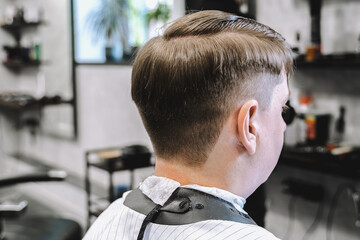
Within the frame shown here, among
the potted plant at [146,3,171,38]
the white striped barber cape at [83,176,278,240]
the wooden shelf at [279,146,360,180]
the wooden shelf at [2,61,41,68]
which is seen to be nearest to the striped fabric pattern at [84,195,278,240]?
the white striped barber cape at [83,176,278,240]

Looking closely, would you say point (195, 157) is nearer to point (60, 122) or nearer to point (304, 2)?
point (304, 2)

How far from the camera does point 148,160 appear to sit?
290 cm

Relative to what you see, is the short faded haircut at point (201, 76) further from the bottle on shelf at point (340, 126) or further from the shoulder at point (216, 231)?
the bottle on shelf at point (340, 126)

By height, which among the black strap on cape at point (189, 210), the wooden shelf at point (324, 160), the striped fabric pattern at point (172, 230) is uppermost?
the black strap on cape at point (189, 210)

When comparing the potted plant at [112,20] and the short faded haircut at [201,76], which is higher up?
the potted plant at [112,20]

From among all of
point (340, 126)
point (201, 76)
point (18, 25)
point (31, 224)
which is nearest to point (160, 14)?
point (340, 126)

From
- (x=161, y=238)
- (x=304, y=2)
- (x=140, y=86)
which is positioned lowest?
(x=161, y=238)

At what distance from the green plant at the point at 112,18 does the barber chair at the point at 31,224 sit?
Answer: 2089 millimetres

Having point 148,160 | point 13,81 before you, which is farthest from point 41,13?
point 148,160

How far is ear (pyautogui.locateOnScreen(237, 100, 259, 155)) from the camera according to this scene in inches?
31.3

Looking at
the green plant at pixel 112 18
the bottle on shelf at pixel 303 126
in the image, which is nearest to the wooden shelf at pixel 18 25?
the green plant at pixel 112 18

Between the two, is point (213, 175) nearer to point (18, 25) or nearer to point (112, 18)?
point (112, 18)

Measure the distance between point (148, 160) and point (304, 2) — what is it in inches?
56.9

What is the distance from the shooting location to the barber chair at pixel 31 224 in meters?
1.85
